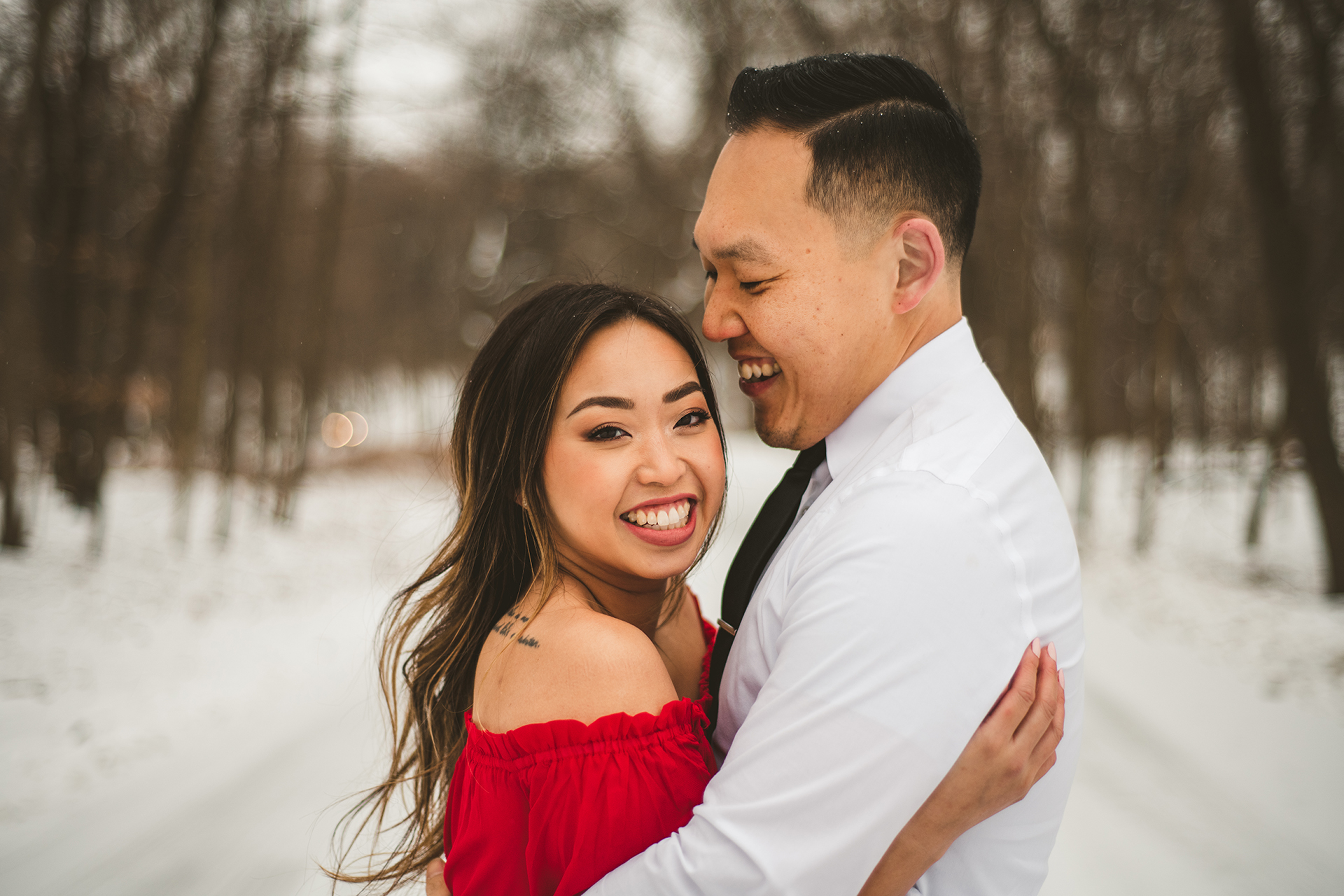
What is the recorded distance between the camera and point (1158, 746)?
15.3 feet

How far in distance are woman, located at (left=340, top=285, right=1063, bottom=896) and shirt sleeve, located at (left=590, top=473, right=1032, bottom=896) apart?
5.5 inches

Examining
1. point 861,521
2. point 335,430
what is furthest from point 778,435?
point 335,430

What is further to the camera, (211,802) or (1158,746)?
(1158,746)

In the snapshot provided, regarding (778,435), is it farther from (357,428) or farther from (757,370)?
(357,428)

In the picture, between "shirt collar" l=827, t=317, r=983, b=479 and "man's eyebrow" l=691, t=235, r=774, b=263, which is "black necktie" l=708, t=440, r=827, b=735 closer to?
"shirt collar" l=827, t=317, r=983, b=479

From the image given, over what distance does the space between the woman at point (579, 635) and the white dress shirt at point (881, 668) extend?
14 cm

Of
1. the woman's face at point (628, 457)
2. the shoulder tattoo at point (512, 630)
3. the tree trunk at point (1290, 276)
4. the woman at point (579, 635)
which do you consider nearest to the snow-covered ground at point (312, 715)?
the tree trunk at point (1290, 276)

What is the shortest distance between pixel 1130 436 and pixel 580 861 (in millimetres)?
21568

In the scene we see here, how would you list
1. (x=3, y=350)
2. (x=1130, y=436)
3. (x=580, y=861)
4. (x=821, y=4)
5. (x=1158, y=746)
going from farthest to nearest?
(x=1130, y=436) → (x=821, y=4) → (x=3, y=350) → (x=1158, y=746) → (x=580, y=861)

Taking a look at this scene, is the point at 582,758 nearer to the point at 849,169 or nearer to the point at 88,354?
the point at 849,169

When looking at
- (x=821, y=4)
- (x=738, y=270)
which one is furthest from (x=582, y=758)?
(x=821, y=4)

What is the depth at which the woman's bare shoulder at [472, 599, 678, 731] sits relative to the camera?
59.7 inches

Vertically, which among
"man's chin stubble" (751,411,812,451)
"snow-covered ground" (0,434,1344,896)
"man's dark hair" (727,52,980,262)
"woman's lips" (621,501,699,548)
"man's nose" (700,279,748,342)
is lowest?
"snow-covered ground" (0,434,1344,896)

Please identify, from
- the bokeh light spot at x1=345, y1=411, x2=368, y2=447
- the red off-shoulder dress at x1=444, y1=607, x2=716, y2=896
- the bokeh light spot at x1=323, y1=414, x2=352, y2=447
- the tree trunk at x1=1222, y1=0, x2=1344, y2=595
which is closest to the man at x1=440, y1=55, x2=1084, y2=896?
the red off-shoulder dress at x1=444, y1=607, x2=716, y2=896
